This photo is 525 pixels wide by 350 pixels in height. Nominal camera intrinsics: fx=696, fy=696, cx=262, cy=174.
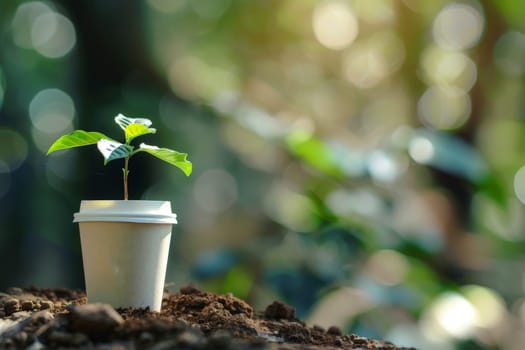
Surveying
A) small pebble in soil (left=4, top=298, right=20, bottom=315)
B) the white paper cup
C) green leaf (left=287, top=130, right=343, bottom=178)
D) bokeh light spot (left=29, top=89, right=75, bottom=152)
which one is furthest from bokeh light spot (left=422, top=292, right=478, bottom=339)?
bokeh light spot (left=29, top=89, right=75, bottom=152)

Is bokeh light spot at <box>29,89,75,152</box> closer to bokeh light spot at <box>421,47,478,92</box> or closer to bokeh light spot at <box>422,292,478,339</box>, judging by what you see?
bokeh light spot at <box>421,47,478,92</box>

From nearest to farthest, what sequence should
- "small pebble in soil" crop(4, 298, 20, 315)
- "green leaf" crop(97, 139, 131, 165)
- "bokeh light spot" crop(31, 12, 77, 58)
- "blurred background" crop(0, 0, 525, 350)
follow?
1. "green leaf" crop(97, 139, 131, 165)
2. "small pebble in soil" crop(4, 298, 20, 315)
3. "blurred background" crop(0, 0, 525, 350)
4. "bokeh light spot" crop(31, 12, 77, 58)

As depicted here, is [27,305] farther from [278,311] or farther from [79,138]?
[278,311]

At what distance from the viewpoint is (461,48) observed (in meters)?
7.96

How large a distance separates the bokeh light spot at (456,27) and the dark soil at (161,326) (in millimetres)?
6182

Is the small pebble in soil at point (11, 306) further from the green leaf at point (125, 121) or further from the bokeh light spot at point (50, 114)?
the bokeh light spot at point (50, 114)

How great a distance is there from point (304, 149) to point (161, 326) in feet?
8.47

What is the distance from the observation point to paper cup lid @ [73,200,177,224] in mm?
2168

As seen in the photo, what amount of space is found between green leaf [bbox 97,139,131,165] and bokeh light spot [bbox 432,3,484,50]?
642cm

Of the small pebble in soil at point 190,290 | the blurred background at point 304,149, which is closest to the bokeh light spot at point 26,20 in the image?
the blurred background at point 304,149

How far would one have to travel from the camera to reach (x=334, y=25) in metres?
9.79

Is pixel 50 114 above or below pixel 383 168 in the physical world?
above

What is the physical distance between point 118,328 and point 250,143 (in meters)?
6.43

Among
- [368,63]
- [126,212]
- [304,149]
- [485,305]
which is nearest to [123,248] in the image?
[126,212]
